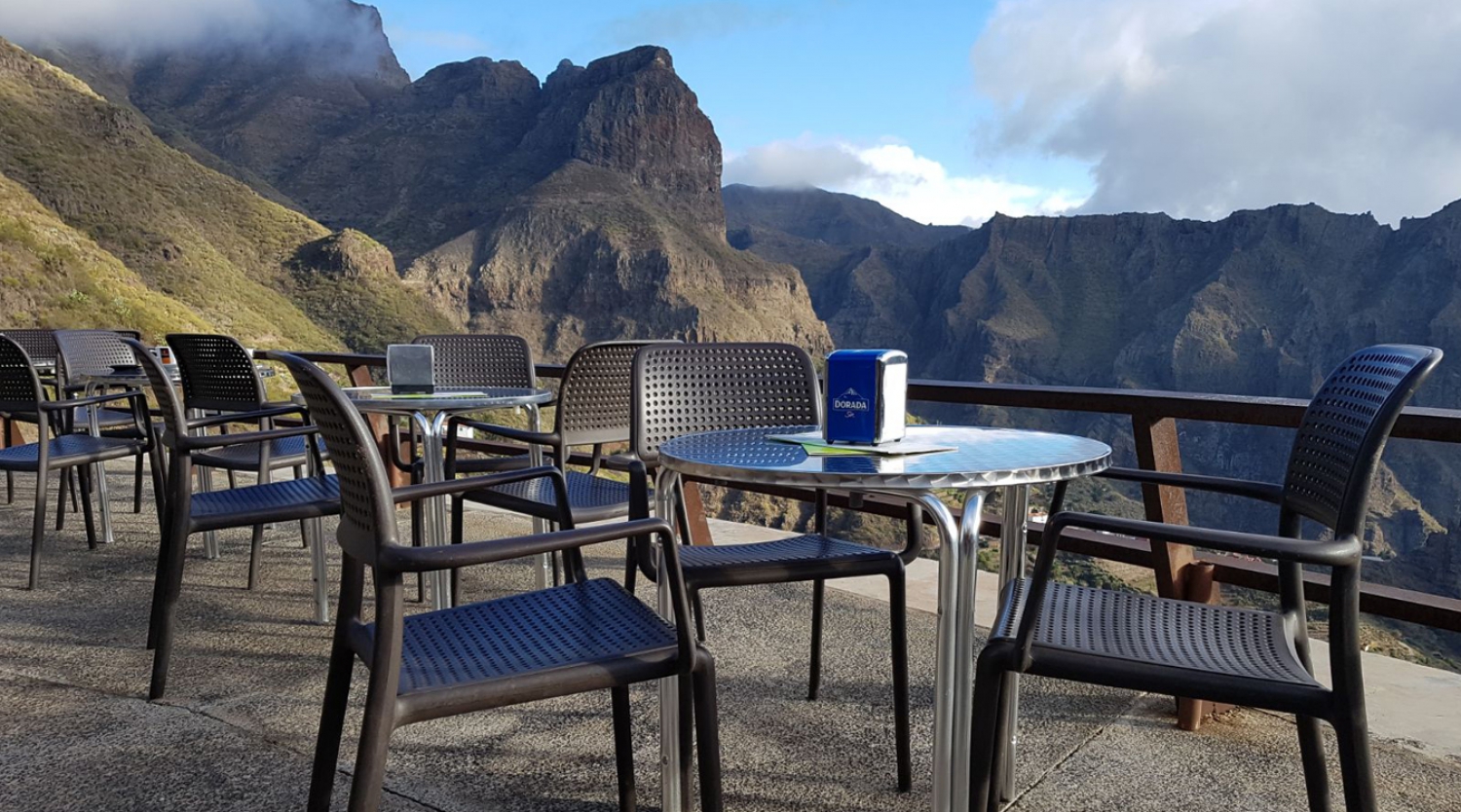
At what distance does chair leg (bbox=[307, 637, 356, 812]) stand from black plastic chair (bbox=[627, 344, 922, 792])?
69cm

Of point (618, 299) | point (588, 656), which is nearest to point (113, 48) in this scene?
point (618, 299)

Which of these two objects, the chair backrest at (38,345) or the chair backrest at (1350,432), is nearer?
the chair backrest at (1350,432)

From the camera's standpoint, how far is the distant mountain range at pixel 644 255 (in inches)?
1728

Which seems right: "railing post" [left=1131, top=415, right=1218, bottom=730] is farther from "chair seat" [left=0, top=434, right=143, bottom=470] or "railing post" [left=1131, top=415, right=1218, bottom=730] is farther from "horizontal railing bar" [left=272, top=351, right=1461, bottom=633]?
"chair seat" [left=0, top=434, right=143, bottom=470]

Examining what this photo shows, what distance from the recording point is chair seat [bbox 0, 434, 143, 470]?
3367 millimetres

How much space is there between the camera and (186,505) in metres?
2.42

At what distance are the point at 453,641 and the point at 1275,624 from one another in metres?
1.28

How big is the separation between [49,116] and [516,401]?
37.3 metres

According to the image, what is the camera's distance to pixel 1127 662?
1326mm

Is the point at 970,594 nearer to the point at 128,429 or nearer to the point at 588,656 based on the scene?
the point at 588,656

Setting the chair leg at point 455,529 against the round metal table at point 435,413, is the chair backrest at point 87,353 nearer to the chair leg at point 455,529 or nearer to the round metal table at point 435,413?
the round metal table at point 435,413

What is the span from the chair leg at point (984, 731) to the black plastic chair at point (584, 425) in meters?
1.50

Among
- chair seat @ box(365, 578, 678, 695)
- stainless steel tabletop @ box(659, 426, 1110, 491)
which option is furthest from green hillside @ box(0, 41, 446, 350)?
stainless steel tabletop @ box(659, 426, 1110, 491)

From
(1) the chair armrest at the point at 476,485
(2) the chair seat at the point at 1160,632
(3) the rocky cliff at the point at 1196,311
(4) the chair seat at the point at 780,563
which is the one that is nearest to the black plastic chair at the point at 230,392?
(1) the chair armrest at the point at 476,485
